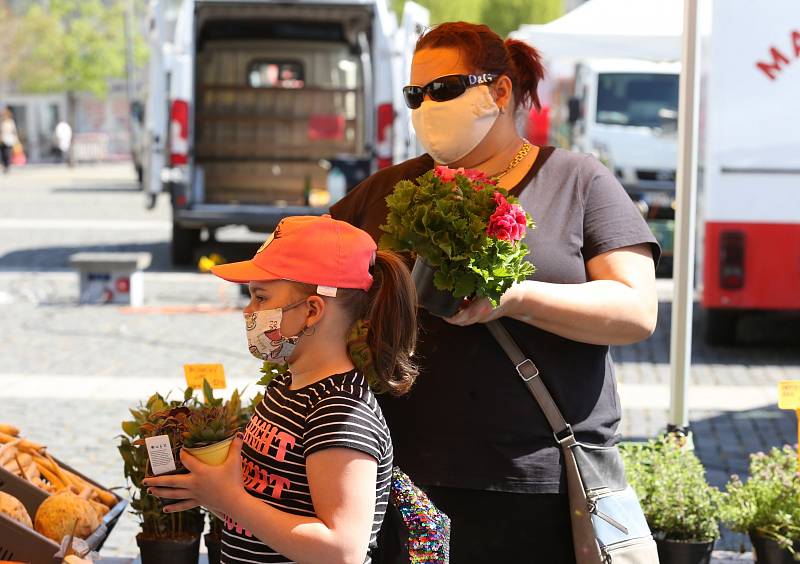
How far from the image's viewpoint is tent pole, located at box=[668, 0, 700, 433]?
15.1 feet

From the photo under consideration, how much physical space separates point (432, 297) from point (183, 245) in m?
12.5

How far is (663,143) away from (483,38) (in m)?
12.1

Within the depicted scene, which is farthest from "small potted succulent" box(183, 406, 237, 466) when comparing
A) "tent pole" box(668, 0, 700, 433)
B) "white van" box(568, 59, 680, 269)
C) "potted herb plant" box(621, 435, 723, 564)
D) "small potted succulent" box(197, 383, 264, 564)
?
"white van" box(568, 59, 680, 269)

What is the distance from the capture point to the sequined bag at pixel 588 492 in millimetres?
2762

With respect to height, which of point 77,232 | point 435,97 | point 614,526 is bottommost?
point 77,232

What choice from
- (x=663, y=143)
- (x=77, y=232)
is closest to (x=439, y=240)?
(x=663, y=143)

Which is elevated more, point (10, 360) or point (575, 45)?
point (575, 45)

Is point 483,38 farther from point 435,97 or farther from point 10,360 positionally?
point 10,360

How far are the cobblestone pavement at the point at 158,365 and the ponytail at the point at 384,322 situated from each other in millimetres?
2986

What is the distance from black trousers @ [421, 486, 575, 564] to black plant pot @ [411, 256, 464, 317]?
0.46 m

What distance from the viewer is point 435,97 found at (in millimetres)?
2938

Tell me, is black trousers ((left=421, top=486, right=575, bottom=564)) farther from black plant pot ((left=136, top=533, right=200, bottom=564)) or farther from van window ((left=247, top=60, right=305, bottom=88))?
van window ((left=247, top=60, right=305, bottom=88))

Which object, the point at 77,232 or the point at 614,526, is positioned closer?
the point at 614,526

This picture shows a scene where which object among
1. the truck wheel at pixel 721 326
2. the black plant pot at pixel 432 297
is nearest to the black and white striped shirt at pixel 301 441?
the black plant pot at pixel 432 297
